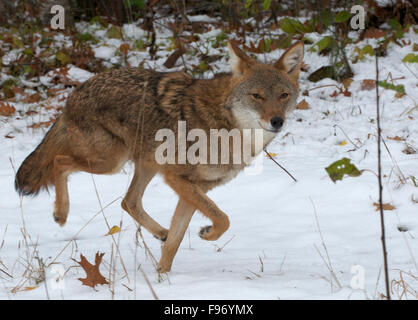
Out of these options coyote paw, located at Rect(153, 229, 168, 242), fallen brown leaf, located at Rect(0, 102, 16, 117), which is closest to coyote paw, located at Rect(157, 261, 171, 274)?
coyote paw, located at Rect(153, 229, 168, 242)

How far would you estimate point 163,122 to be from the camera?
13.7 ft

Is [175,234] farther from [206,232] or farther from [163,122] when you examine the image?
[163,122]

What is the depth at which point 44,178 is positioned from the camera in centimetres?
475

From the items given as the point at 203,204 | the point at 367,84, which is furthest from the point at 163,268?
the point at 367,84

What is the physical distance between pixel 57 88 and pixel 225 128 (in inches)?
217

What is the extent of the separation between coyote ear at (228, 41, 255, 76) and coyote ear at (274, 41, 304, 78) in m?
0.28

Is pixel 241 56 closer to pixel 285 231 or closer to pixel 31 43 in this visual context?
pixel 285 231

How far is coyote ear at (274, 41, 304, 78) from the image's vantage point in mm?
4324

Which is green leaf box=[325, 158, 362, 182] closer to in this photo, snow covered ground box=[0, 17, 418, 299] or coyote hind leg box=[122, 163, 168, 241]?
snow covered ground box=[0, 17, 418, 299]

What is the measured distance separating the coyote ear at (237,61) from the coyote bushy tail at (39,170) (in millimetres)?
1627

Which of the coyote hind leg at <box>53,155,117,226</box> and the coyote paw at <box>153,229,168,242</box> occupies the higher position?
the coyote hind leg at <box>53,155,117,226</box>

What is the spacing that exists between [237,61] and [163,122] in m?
0.77

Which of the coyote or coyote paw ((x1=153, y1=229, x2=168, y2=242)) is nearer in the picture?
the coyote

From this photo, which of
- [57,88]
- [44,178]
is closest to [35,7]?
[57,88]
